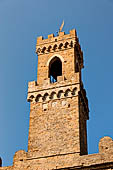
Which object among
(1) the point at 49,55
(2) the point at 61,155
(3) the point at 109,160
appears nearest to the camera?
(3) the point at 109,160

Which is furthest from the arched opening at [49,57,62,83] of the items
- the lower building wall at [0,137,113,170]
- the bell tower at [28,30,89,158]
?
the lower building wall at [0,137,113,170]

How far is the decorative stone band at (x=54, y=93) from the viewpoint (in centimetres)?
2497

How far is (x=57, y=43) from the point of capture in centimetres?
2830

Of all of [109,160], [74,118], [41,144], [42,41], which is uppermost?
[42,41]

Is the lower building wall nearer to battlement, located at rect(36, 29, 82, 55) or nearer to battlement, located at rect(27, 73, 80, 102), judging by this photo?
battlement, located at rect(27, 73, 80, 102)

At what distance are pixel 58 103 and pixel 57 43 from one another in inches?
218

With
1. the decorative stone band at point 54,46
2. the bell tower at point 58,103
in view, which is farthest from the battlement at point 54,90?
the decorative stone band at point 54,46

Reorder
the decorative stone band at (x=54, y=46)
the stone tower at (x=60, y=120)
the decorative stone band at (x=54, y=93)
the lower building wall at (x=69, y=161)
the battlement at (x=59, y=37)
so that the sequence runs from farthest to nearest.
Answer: the battlement at (x=59, y=37)
the decorative stone band at (x=54, y=46)
the decorative stone band at (x=54, y=93)
the stone tower at (x=60, y=120)
the lower building wall at (x=69, y=161)

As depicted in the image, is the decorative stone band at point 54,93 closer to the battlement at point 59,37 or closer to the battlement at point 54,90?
the battlement at point 54,90

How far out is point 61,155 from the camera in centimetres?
2222

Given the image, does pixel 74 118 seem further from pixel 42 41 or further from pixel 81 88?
pixel 42 41

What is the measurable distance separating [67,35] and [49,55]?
2226 mm

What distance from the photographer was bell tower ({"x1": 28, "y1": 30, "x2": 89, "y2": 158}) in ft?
75.3

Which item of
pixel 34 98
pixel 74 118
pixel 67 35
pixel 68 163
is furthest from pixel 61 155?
pixel 67 35
